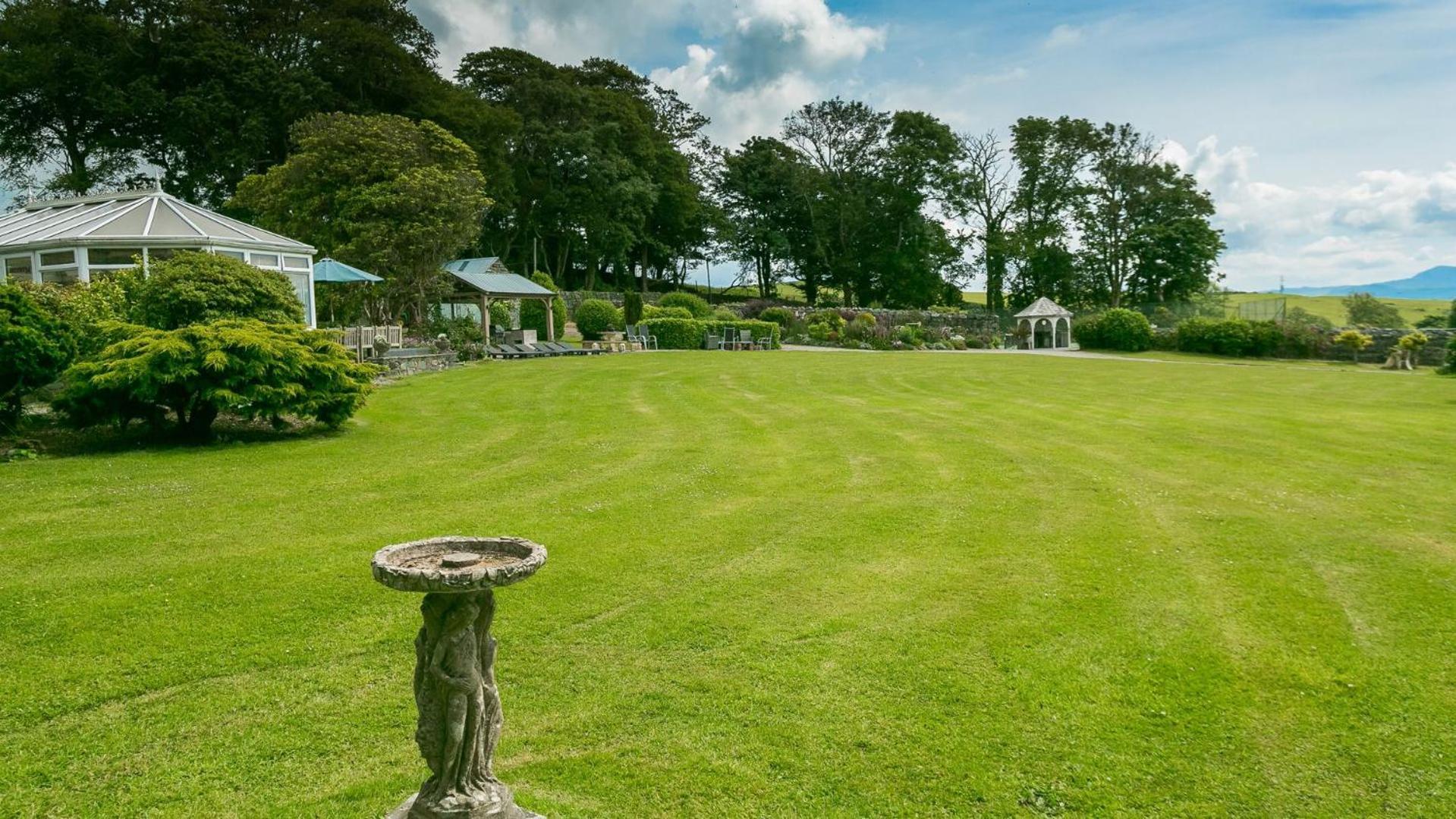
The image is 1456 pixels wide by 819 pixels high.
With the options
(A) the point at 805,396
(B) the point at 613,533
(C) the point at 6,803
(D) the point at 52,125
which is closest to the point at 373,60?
(D) the point at 52,125

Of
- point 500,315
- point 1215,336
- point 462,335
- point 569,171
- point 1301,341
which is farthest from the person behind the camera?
point 569,171

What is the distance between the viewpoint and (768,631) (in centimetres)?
500

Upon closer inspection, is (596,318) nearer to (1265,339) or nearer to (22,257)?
(22,257)

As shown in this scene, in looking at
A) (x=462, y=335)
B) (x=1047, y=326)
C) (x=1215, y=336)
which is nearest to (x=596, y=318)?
(x=462, y=335)

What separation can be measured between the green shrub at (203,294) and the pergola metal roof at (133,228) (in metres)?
4.41

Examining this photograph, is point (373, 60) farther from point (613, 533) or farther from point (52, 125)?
point (613, 533)

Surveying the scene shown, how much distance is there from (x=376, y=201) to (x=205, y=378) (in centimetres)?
1478

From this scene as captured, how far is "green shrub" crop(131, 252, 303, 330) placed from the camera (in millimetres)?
12055

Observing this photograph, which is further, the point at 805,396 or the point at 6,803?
the point at 805,396

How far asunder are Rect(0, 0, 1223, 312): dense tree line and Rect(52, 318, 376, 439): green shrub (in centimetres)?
1355

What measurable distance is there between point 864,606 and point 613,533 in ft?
7.54

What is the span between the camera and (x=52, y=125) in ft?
116

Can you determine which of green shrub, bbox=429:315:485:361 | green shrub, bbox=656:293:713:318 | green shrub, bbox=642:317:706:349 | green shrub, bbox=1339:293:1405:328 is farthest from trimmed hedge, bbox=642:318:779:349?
green shrub, bbox=1339:293:1405:328

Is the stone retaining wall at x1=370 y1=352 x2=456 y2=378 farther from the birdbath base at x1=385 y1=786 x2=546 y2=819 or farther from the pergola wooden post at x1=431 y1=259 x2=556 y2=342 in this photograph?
the birdbath base at x1=385 y1=786 x2=546 y2=819
